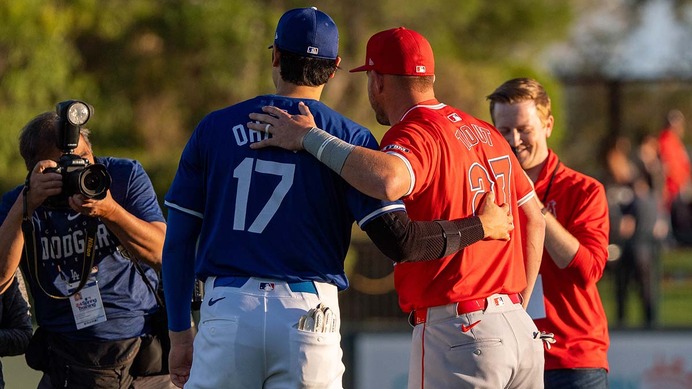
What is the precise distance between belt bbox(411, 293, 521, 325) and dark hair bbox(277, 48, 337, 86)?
98 cm

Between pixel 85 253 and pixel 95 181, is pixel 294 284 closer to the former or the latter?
pixel 95 181

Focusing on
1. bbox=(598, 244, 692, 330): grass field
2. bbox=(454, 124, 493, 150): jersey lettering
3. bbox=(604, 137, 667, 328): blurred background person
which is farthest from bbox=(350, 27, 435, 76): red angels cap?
bbox=(598, 244, 692, 330): grass field

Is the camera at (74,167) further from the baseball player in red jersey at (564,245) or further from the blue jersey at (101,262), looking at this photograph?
the baseball player in red jersey at (564,245)

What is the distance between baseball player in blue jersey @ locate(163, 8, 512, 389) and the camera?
4273 millimetres

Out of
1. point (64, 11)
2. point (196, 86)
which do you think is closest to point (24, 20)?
point (64, 11)

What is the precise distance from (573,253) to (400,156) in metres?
1.32

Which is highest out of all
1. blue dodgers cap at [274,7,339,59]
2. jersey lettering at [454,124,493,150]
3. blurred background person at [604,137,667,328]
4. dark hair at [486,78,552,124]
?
blue dodgers cap at [274,7,339,59]

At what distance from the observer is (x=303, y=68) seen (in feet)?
14.6

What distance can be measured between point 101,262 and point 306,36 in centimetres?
154

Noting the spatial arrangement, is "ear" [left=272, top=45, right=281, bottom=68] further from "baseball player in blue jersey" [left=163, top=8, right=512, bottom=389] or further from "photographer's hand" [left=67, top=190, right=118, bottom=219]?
"photographer's hand" [left=67, top=190, right=118, bottom=219]

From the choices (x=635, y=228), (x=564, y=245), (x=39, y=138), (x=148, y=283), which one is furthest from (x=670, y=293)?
Answer: (x=39, y=138)

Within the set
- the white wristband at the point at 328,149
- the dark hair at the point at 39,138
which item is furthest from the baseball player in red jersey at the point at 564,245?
the dark hair at the point at 39,138

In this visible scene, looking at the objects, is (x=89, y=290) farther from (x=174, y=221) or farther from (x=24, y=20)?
(x=24, y=20)

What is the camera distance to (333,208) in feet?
14.5
